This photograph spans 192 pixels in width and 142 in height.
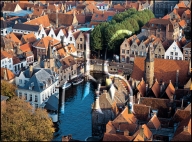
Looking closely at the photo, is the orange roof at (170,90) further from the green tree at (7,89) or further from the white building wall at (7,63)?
the white building wall at (7,63)

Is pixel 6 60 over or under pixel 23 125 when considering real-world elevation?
over

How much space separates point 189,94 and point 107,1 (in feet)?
166

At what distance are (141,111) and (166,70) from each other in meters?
9.69

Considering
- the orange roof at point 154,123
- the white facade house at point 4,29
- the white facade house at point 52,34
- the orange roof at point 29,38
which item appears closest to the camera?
the orange roof at point 154,123

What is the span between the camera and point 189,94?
127ft

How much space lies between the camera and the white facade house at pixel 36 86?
42.6 meters

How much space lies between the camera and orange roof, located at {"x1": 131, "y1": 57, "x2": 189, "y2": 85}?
144 ft

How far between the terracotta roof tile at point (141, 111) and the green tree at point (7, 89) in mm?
12852

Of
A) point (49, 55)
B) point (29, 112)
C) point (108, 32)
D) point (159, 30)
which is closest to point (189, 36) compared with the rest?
point (159, 30)

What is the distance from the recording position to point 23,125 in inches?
1346

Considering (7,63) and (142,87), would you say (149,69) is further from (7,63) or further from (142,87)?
(7,63)

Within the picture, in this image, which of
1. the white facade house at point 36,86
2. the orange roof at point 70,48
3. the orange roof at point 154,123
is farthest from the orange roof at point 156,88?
the orange roof at point 70,48

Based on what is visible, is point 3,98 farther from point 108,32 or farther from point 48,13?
point 48,13

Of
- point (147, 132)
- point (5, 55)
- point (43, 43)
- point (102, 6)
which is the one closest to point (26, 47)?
point (43, 43)
